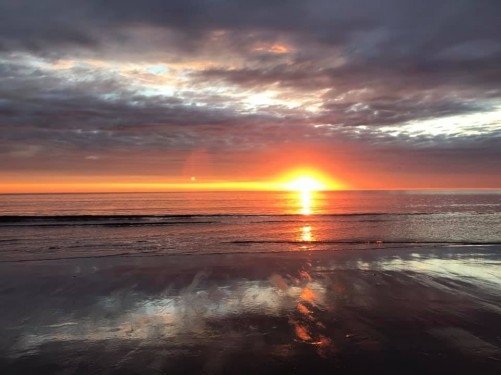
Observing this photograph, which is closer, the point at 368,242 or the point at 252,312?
the point at 252,312

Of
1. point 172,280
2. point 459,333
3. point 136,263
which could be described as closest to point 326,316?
point 459,333

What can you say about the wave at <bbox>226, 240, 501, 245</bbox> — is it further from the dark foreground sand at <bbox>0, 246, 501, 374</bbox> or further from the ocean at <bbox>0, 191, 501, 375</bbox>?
the dark foreground sand at <bbox>0, 246, 501, 374</bbox>

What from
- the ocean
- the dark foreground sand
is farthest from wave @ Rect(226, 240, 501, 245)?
the dark foreground sand

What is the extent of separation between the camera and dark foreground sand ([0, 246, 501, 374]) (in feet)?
21.0

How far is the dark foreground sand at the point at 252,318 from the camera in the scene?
6387 mm

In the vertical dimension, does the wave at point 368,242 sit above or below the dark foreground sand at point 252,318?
below

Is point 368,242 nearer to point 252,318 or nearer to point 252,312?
point 252,312

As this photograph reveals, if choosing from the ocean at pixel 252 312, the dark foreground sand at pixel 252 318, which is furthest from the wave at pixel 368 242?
the dark foreground sand at pixel 252 318

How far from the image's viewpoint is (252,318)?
28.7 feet

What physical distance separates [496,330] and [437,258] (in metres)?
10.0

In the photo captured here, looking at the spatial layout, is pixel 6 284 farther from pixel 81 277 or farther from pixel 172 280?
pixel 172 280

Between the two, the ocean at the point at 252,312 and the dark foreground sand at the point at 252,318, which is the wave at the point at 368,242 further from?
the dark foreground sand at the point at 252,318

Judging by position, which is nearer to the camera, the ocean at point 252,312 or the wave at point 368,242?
the ocean at point 252,312

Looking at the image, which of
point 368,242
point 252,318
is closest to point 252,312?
point 252,318
